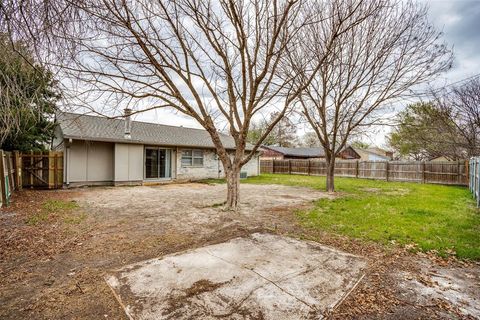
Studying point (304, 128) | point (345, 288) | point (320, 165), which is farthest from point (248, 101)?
point (320, 165)

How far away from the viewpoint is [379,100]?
10.4m

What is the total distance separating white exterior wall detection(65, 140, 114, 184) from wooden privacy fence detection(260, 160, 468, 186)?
54.7 feet

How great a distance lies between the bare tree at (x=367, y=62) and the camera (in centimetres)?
809

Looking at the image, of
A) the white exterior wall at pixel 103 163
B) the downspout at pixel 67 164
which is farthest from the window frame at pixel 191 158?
the downspout at pixel 67 164

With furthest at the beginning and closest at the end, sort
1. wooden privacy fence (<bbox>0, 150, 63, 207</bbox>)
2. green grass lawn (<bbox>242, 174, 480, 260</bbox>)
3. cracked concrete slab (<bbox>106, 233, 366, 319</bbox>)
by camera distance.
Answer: wooden privacy fence (<bbox>0, 150, 63, 207</bbox>), green grass lawn (<bbox>242, 174, 480, 260</bbox>), cracked concrete slab (<bbox>106, 233, 366, 319</bbox>)

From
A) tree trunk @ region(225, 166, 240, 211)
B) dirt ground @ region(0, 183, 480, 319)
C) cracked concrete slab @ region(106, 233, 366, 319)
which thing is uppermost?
tree trunk @ region(225, 166, 240, 211)

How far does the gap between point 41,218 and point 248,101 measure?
5.96m

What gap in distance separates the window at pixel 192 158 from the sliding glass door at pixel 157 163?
2.90 ft

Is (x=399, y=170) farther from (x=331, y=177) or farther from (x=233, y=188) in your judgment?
(x=233, y=188)

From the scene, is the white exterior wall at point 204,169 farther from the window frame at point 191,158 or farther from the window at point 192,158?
the window at point 192,158

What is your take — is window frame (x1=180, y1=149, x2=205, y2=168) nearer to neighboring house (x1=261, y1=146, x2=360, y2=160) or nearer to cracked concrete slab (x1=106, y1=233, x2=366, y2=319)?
cracked concrete slab (x1=106, y1=233, x2=366, y2=319)

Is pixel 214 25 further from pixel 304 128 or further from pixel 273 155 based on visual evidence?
pixel 273 155

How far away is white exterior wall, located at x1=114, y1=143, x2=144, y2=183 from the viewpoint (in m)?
12.3

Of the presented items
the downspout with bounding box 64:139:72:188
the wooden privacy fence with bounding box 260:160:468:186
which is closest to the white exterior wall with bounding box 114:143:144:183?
the downspout with bounding box 64:139:72:188
